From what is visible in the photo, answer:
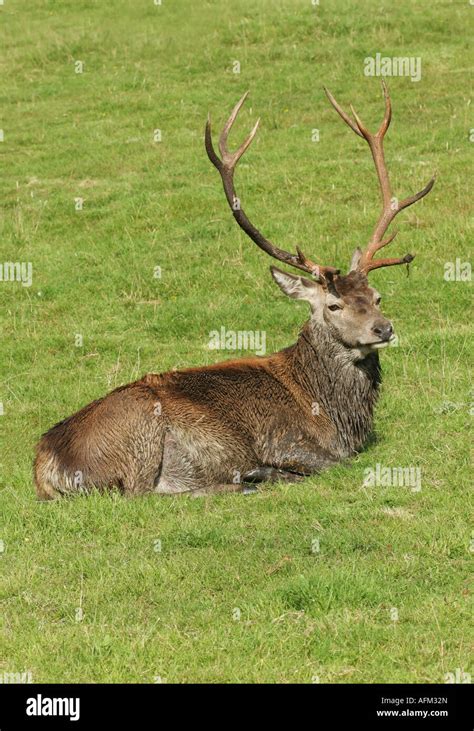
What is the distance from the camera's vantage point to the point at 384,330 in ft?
26.9

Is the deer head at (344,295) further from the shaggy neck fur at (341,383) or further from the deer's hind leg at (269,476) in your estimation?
the deer's hind leg at (269,476)

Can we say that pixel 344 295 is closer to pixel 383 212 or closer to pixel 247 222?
pixel 247 222

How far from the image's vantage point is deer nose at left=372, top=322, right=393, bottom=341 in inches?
322

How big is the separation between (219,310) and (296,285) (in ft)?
11.3

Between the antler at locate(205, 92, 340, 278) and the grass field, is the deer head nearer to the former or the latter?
the antler at locate(205, 92, 340, 278)

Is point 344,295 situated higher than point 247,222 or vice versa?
point 247,222

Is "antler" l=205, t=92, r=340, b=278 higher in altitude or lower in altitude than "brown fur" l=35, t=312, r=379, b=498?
higher

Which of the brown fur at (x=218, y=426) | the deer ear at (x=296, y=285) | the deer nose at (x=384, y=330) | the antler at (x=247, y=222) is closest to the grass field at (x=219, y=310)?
the brown fur at (x=218, y=426)

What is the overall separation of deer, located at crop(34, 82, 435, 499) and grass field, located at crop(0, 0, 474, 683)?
0.26 m

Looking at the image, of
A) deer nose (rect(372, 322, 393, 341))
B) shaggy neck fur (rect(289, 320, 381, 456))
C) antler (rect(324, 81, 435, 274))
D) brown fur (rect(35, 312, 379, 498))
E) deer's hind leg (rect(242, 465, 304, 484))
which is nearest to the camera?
brown fur (rect(35, 312, 379, 498))

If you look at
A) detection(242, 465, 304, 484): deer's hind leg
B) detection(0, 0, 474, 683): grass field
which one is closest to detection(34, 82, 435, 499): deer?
detection(242, 465, 304, 484): deer's hind leg

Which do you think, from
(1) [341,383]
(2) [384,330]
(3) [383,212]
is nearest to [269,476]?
(1) [341,383]

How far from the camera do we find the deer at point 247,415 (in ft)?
25.5

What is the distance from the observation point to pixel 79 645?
18.5ft
